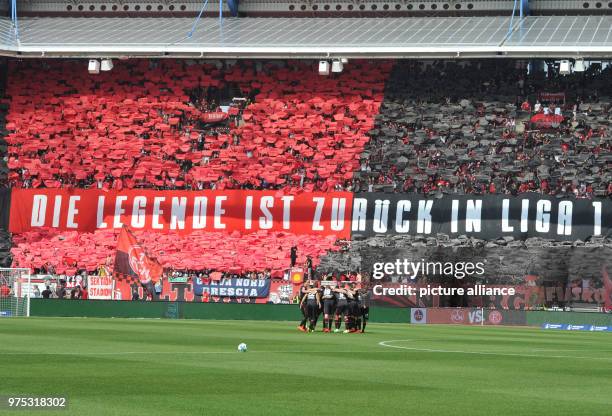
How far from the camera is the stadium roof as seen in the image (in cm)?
6222

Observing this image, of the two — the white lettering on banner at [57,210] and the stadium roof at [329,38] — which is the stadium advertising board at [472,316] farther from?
the white lettering on banner at [57,210]

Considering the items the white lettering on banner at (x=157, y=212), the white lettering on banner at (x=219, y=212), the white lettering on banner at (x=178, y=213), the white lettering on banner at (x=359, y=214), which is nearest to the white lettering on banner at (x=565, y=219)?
the white lettering on banner at (x=359, y=214)

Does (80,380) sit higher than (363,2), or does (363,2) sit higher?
(363,2)

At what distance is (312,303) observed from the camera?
131 feet

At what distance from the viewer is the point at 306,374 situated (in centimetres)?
1967

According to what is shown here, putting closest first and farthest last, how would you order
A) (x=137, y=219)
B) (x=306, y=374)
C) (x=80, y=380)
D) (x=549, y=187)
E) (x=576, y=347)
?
(x=80, y=380) < (x=306, y=374) < (x=576, y=347) < (x=549, y=187) < (x=137, y=219)

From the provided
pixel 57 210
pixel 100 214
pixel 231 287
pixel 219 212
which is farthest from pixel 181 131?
pixel 231 287

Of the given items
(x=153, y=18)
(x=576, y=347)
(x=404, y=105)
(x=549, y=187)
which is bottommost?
(x=576, y=347)

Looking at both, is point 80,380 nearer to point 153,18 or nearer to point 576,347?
point 576,347

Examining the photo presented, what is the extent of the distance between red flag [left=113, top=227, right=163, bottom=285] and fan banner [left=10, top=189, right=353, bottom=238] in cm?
587

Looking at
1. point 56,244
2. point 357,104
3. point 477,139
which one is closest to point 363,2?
point 357,104

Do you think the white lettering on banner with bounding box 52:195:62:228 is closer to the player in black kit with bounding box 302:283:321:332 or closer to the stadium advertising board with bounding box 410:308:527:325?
the stadium advertising board with bounding box 410:308:527:325

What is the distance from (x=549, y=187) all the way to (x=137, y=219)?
22.4 m

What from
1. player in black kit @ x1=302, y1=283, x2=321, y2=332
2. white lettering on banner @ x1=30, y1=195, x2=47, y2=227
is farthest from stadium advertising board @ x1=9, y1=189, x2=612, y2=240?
player in black kit @ x1=302, y1=283, x2=321, y2=332
